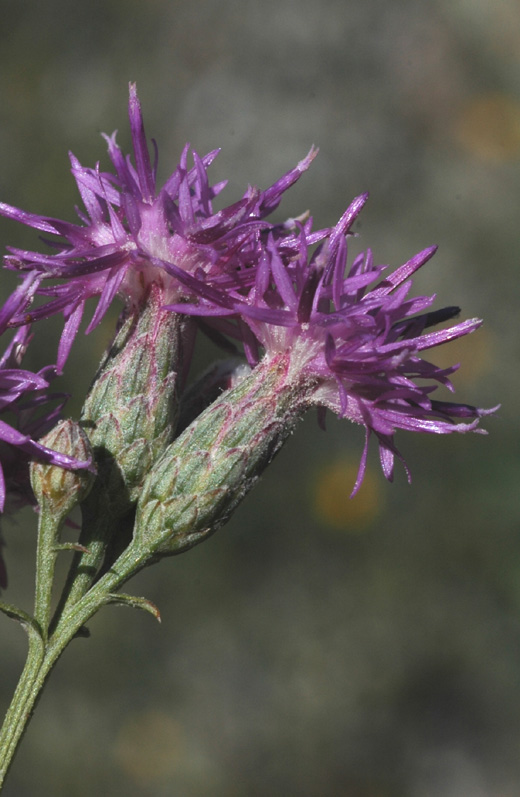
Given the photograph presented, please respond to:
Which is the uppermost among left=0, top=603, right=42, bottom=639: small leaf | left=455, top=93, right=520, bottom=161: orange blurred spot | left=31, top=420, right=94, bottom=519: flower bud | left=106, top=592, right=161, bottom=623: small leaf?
left=455, top=93, right=520, bottom=161: orange blurred spot

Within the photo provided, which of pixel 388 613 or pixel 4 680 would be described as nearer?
pixel 4 680

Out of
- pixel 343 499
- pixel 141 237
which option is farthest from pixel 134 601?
pixel 343 499

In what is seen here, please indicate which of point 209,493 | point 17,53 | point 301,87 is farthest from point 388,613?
point 17,53

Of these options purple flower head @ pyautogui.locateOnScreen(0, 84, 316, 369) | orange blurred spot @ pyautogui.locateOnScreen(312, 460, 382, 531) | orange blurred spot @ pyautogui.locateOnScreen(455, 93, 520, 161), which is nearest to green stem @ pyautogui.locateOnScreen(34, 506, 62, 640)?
purple flower head @ pyautogui.locateOnScreen(0, 84, 316, 369)

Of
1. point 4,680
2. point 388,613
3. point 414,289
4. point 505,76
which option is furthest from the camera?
point 505,76

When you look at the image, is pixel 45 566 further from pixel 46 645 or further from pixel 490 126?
pixel 490 126

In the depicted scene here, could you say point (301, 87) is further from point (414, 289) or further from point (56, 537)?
point (56, 537)

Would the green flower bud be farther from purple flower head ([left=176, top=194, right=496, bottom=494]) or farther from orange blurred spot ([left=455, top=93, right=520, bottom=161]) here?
orange blurred spot ([left=455, top=93, right=520, bottom=161])
